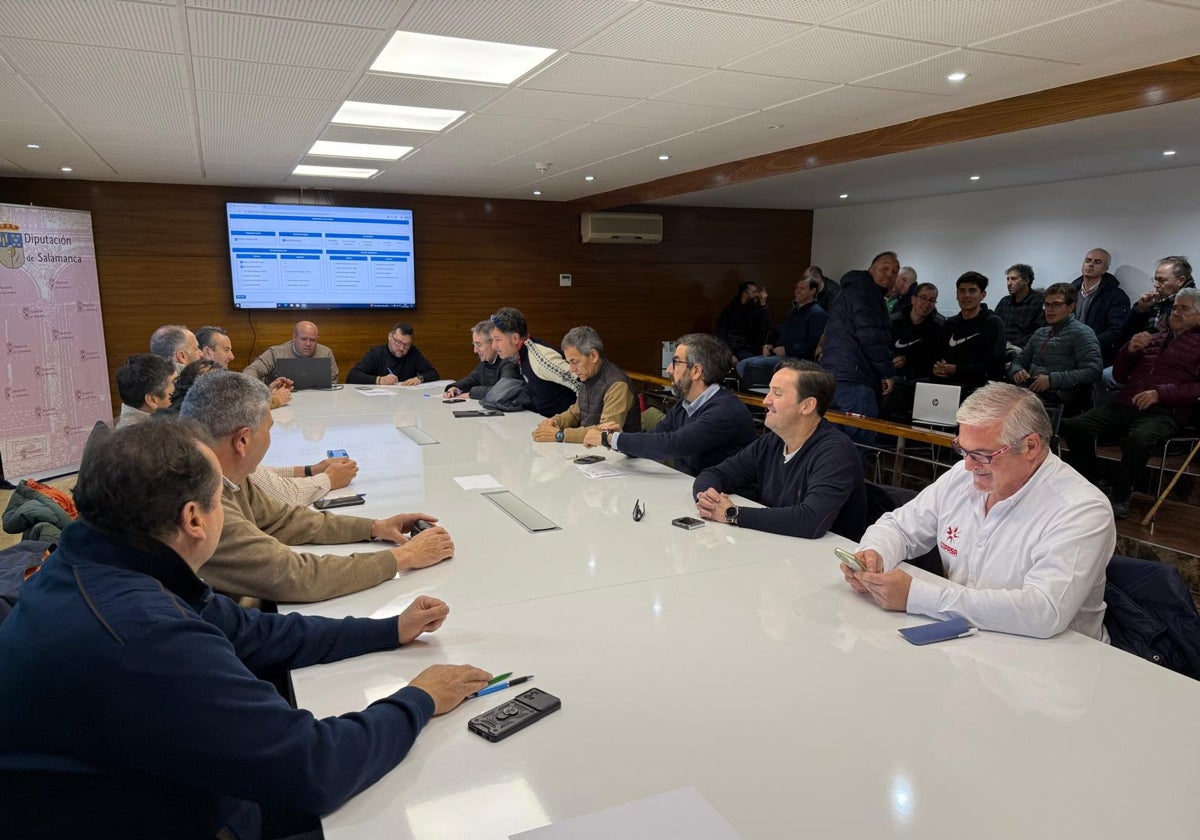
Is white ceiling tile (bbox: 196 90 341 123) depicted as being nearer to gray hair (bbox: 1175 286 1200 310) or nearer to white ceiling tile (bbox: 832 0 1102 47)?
white ceiling tile (bbox: 832 0 1102 47)

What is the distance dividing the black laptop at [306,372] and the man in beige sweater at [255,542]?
3.97 metres

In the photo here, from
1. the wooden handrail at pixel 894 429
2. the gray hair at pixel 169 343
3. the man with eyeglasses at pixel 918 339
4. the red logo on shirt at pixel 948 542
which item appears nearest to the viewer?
the red logo on shirt at pixel 948 542

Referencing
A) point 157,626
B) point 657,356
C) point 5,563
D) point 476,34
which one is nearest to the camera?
point 157,626

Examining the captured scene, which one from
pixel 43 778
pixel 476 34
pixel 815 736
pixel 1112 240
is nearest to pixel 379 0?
pixel 476 34

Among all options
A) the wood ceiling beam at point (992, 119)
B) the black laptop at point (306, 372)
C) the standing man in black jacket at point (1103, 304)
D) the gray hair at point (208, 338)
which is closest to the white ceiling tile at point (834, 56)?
the wood ceiling beam at point (992, 119)

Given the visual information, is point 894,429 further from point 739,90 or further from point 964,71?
point 739,90

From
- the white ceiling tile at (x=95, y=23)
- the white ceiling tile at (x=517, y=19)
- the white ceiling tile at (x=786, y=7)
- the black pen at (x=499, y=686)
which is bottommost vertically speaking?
the black pen at (x=499, y=686)

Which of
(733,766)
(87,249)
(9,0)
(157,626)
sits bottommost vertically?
(733,766)

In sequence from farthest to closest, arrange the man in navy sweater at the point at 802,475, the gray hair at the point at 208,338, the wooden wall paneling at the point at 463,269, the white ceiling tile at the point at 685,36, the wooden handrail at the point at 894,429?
the wooden wall paneling at the point at 463,269 → the gray hair at the point at 208,338 → the wooden handrail at the point at 894,429 → the white ceiling tile at the point at 685,36 → the man in navy sweater at the point at 802,475

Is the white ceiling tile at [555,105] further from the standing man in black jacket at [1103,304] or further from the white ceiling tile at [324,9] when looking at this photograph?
the standing man in black jacket at [1103,304]

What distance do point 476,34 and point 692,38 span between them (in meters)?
0.81

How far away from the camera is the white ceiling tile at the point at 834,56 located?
114 inches

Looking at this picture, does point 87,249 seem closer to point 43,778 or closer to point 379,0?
point 379,0

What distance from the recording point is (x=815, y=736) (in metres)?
1.30
